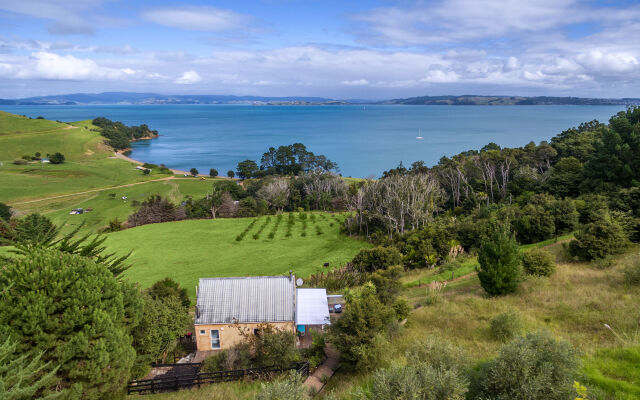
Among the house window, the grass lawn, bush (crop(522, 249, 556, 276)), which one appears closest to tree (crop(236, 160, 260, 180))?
the grass lawn

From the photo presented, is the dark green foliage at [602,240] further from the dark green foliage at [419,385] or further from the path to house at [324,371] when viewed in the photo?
the dark green foliage at [419,385]

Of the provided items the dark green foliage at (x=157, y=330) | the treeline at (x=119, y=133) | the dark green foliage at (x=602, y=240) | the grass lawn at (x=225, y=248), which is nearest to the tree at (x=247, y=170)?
the grass lawn at (x=225, y=248)

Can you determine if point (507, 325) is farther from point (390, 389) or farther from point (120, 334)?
point (120, 334)

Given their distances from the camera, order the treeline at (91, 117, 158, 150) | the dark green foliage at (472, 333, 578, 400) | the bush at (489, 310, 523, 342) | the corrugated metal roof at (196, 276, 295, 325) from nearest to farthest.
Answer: the dark green foliage at (472, 333, 578, 400)
the bush at (489, 310, 523, 342)
the corrugated metal roof at (196, 276, 295, 325)
the treeline at (91, 117, 158, 150)

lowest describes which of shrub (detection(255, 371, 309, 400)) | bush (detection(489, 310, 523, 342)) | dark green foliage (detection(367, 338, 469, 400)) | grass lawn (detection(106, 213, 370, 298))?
grass lawn (detection(106, 213, 370, 298))

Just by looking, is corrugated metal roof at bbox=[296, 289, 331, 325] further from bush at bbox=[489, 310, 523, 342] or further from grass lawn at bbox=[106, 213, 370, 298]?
grass lawn at bbox=[106, 213, 370, 298]

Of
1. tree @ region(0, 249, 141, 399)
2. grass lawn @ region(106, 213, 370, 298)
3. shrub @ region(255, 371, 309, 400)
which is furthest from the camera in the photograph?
grass lawn @ region(106, 213, 370, 298)

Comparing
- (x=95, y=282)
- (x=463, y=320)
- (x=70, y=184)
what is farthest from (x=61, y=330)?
(x=70, y=184)
